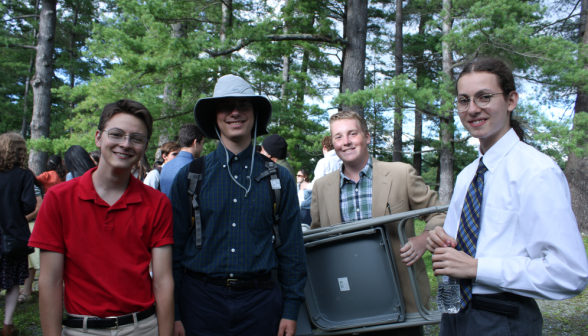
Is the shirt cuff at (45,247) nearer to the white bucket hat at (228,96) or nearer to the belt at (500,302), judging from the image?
the white bucket hat at (228,96)

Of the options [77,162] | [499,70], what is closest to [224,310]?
[499,70]

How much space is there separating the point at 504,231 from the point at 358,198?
1271mm

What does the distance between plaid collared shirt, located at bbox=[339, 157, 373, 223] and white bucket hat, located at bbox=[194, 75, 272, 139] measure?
74 centimetres

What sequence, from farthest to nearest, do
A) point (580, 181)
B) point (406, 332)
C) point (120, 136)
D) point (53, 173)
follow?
point (580, 181), point (53, 173), point (406, 332), point (120, 136)

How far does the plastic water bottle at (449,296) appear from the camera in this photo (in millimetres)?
1533

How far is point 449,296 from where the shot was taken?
1550mm

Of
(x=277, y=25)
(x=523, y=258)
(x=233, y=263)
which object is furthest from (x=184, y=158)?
(x=277, y=25)

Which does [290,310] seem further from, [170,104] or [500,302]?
[170,104]

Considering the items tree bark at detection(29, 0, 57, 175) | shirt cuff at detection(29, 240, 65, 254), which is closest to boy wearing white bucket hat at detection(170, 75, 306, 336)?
shirt cuff at detection(29, 240, 65, 254)

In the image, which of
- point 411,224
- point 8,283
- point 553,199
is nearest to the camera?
point 553,199

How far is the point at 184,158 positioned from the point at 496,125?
3166mm

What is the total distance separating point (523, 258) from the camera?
1361mm

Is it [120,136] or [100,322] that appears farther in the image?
[120,136]

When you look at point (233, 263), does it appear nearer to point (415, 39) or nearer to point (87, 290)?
point (87, 290)
